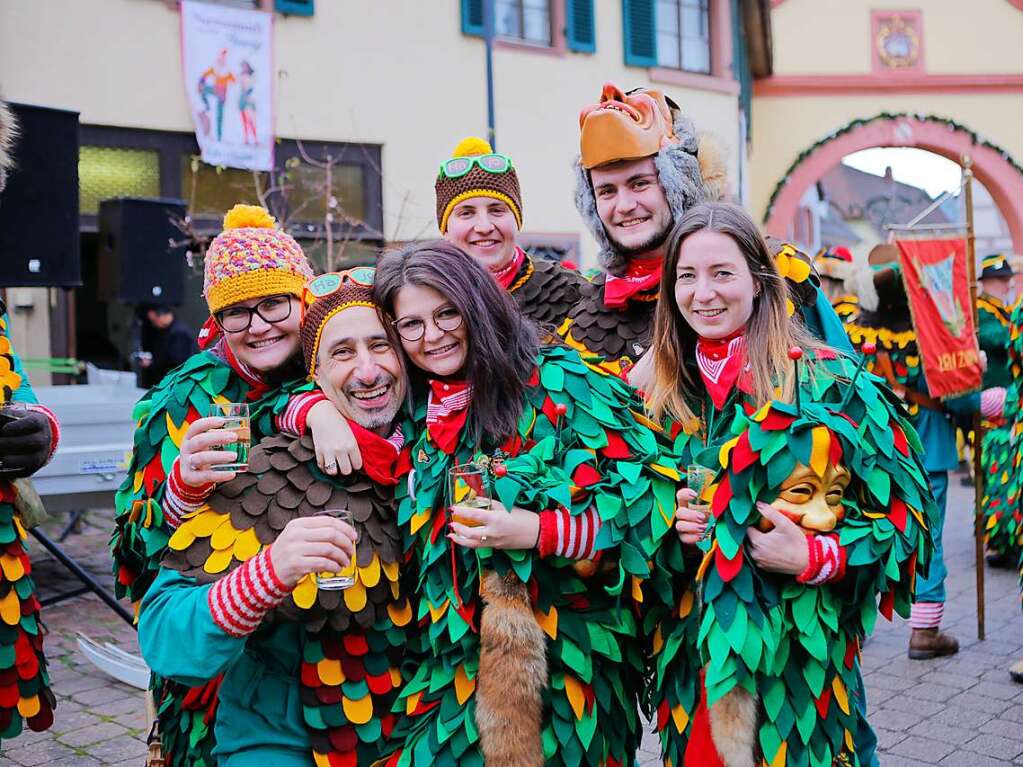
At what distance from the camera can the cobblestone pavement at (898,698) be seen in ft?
13.1

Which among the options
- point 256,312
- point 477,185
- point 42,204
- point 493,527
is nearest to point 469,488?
point 493,527

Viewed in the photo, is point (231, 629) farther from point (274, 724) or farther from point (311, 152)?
point (311, 152)

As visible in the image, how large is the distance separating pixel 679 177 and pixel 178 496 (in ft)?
5.17

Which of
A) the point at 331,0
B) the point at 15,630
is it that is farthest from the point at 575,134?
the point at 15,630

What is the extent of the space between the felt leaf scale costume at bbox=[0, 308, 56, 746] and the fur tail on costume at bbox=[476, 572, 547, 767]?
5.42 feet

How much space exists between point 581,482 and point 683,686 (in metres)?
0.49

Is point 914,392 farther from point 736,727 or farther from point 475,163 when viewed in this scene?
point 736,727

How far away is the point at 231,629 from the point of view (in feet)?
6.56

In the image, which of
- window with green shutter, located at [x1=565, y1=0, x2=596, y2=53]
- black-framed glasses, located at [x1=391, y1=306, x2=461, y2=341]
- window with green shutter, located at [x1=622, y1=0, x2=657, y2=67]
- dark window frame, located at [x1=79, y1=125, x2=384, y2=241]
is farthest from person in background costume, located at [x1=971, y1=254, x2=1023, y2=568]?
window with green shutter, located at [x1=622, y1=0, x2=657, y2=67]

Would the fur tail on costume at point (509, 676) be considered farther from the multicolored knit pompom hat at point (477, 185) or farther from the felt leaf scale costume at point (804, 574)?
the multicolored knit pompom hat at point (477, 185)

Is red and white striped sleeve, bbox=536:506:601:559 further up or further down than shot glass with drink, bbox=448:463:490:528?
further down

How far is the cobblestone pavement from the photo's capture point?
3984mm

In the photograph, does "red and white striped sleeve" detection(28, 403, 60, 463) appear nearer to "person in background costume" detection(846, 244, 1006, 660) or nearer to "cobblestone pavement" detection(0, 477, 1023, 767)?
"cobblestone pavement" detection(0, 477, 1023, 767)

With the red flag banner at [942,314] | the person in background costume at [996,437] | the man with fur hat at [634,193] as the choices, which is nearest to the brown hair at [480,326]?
the man with fur hat at [634,193]
